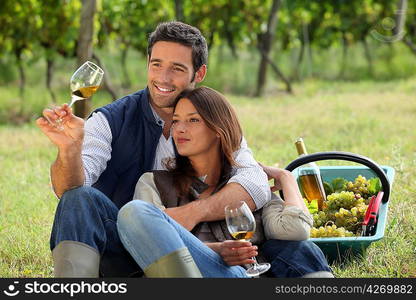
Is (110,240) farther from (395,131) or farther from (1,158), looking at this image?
(395,131)

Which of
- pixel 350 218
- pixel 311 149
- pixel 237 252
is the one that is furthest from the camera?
pixel 311 149

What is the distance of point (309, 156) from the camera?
158 inches

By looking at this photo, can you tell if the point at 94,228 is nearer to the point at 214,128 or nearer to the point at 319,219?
the point at 214,128

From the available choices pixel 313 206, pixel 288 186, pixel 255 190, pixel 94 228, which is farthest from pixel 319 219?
A: pixel 94 228

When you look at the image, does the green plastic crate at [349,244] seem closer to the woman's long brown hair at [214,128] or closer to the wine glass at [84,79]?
the woman's long brown hair at [214,128]

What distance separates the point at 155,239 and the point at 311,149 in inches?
176

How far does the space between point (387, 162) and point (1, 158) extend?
3587mm

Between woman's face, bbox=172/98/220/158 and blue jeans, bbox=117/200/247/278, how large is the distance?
52 cm

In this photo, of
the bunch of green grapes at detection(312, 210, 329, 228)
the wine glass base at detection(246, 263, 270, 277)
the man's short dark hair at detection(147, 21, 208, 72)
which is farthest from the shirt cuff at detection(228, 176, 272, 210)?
the bunch of green grapes at detection(312, 210, 329, 228)

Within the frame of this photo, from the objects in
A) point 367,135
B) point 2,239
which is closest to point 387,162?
point 367,135

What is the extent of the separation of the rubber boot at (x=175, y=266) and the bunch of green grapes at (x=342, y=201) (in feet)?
5.03

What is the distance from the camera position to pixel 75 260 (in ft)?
9.84

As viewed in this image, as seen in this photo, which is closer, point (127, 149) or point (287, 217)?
point (287, 217)

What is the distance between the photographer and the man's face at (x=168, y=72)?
368 centimetres
